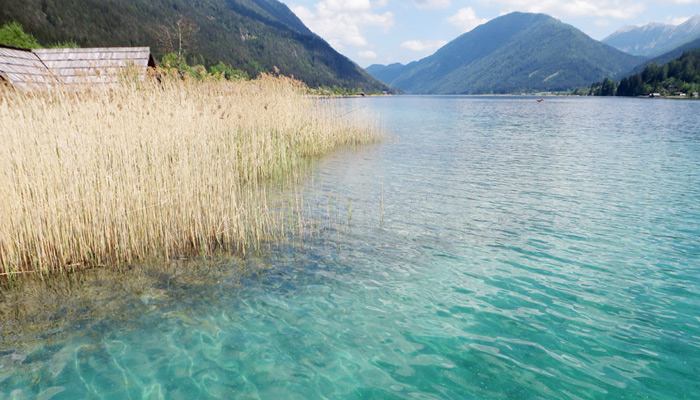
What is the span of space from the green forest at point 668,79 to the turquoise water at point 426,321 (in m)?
140

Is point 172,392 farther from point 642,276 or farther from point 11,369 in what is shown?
point 642,276

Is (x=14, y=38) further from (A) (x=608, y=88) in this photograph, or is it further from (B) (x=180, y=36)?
(A) (x=608, y=88)

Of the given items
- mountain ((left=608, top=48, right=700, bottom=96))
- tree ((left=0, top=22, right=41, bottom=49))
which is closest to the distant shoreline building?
tree ((left=0, top=22, right=41, bottom=49))

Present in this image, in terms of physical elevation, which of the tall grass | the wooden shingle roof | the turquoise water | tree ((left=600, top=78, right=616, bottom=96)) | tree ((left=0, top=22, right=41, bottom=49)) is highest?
tree ((left=0, top=22, right=41, bottom=49))

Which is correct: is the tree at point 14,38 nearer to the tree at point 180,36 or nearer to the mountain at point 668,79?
the tree at point 180,36

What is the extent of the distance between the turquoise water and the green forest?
14046 cm

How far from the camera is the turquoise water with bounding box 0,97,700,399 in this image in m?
3.73

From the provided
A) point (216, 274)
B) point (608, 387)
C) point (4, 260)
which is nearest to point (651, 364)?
point (608, 387)

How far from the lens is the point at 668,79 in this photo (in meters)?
121

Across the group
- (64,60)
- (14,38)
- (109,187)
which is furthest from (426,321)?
(14,38)

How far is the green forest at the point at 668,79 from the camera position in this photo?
116 m

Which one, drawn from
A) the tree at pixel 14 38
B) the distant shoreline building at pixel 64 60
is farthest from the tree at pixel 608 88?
the tree at pixel 14 38

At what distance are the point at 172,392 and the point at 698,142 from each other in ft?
94.1

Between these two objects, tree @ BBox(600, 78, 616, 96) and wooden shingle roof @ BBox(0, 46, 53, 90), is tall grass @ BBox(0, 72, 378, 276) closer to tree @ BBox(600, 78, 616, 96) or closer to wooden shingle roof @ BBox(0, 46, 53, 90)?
wooden shingle roof @ BBox(0, 46, 53, 90)
